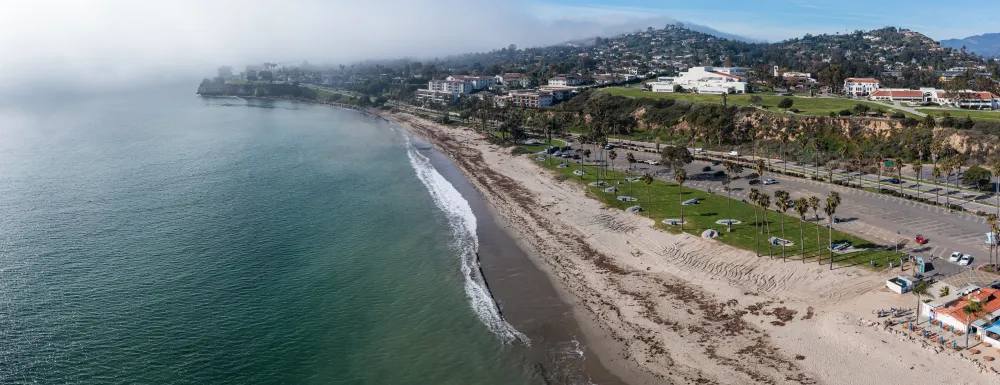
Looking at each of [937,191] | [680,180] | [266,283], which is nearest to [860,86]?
[937,191]

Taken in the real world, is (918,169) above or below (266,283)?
above

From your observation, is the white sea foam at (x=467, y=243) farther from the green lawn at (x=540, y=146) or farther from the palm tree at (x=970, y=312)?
the palm tree at (x=970, y=312)

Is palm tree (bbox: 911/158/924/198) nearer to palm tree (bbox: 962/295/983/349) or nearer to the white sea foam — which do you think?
palm tree (bbox: 962/295/983/349)

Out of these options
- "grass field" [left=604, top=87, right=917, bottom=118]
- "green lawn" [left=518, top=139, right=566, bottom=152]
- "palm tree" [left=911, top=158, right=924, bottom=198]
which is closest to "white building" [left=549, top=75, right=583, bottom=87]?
"grass field" [left=604, top=87, right=917, bottom=118]

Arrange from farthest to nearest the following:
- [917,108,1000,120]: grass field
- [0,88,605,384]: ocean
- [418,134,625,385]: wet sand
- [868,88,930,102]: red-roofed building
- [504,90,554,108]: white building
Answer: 1. [504,90,554,108]: white building
2. [868,88,930,102]: red-roofed building
3. [917,108,1000,120]: grass field
4. [0,88,605,384]: ocean
5. [418,134,625,385]: wet sand

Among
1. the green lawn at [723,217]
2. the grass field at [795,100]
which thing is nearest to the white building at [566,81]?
the grass field at [795,100]

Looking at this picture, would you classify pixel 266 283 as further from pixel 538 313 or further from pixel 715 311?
pixel 715 311
